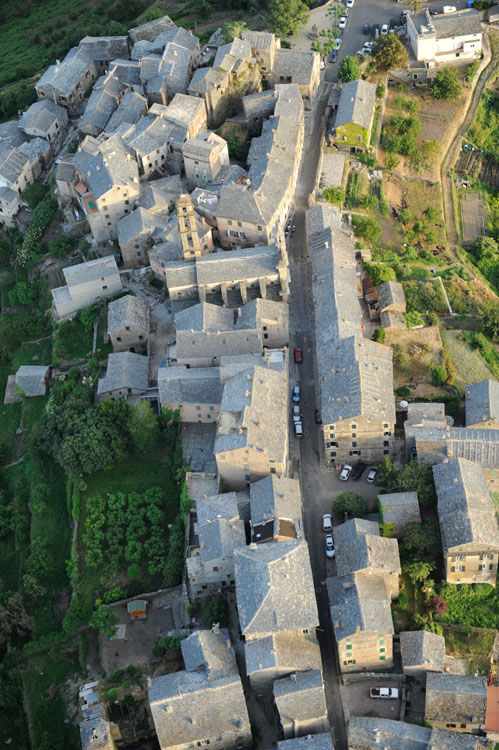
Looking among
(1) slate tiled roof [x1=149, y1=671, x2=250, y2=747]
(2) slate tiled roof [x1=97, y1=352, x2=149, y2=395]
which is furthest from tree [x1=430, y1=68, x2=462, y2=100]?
(1) slate tiled roof [x1=149, y1=671, x2=250, y2=747]

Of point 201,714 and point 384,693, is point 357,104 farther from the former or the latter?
point 201,714

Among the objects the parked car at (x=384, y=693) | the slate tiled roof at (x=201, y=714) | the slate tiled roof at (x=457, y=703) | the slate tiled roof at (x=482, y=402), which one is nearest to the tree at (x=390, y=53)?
the slate tiled roof at (x=482, y=402)

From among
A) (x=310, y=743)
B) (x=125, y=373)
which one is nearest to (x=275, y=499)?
(x=310, y=743)

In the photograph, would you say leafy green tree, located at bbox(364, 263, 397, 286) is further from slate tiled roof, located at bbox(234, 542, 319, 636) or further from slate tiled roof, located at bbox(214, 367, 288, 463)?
slate tiled roof, located at bbox(234, 542, 319, 636)

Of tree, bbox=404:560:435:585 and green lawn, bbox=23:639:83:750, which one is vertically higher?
tree, bbox=404:560:435:585

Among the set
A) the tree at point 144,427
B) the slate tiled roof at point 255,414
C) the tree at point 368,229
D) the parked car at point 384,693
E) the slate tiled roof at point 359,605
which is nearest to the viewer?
the slate tiled roof at point 359,605

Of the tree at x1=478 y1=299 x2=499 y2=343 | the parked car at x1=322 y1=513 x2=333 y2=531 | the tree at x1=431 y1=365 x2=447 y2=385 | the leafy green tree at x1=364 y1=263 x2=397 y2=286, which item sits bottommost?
the parked car at x1=322 y1=513 x2=333 y2=531

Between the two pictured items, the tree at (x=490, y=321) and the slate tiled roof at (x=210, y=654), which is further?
the tree at (x=490, y=321)

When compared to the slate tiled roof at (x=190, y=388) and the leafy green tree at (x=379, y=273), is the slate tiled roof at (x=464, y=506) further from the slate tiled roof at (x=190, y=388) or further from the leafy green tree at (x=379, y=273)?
the leafy green tree at (x=379, y=273)
